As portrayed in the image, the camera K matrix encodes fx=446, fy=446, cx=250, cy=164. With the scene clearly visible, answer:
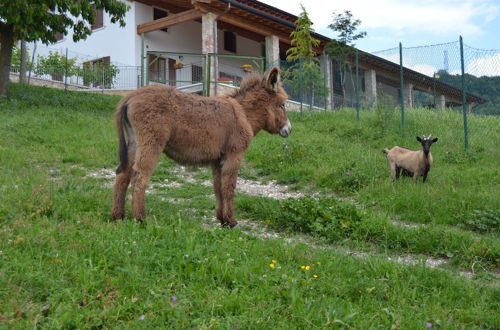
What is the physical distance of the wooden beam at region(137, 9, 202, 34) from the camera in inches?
946

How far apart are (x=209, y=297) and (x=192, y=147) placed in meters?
2.69

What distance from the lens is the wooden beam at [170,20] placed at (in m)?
24.0

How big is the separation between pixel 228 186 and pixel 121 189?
1.44m

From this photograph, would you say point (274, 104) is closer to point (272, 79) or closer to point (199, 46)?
point (272, 79)

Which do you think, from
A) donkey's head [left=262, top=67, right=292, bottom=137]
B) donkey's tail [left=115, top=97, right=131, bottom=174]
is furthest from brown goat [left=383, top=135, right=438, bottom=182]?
donkey's tail [left=115, top=97, right=131, bottom=174]

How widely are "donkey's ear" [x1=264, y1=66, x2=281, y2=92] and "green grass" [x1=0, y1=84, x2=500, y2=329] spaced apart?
1829mm

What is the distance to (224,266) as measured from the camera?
404cm

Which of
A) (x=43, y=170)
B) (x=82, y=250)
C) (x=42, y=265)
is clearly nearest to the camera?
(x=42, y=265)

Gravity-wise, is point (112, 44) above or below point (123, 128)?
above

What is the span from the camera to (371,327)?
3264 millimetres

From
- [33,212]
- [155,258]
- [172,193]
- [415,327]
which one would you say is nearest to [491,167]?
[172,193]

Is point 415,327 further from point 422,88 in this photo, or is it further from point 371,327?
point 422,88

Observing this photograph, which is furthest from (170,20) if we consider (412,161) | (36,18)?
(412,161)

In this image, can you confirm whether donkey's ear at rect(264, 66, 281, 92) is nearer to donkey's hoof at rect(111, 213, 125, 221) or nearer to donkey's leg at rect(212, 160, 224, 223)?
donkey's leg at rect(212, 160, 224, 223)
